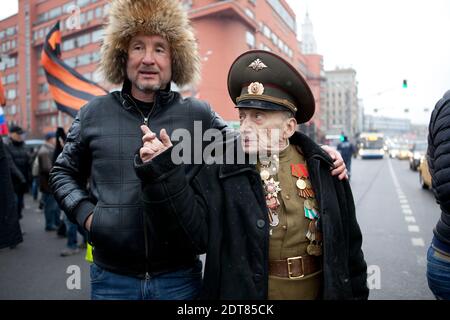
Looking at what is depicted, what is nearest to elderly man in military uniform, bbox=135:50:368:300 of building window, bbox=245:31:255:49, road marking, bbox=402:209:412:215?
road marking, bbox=402:209:412:215

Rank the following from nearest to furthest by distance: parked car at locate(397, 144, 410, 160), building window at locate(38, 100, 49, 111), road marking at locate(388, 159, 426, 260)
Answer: road marking at locate(388, 159, 426, 260), parked car at locate(397, 144, 410, 160), building window at locate(38, 100, 49, 111)

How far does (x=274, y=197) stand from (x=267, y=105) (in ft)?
1.48

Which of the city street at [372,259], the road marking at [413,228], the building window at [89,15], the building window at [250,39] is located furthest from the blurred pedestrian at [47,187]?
the building window at [89,15]

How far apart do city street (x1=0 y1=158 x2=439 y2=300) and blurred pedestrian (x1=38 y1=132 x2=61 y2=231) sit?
0.29 meters

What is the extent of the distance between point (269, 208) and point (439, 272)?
3.31ft

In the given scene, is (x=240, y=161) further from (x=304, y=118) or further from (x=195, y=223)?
(x=304, y=118)

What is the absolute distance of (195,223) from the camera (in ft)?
5.34

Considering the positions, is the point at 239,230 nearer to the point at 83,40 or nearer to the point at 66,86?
the point at 66,86

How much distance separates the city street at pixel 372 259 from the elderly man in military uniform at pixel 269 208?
2.60 metres

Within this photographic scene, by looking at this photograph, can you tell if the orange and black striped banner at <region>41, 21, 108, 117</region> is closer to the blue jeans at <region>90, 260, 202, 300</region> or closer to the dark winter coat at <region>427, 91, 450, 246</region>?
the blue jeans at <region>90, 260, 202, 300</region>

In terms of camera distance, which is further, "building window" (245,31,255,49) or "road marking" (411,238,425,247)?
"building window" (245,31,255,49)

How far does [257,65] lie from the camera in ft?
6.39

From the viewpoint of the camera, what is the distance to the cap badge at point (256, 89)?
187 centimetres

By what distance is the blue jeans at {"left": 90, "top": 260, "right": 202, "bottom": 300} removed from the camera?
6.05 feet
